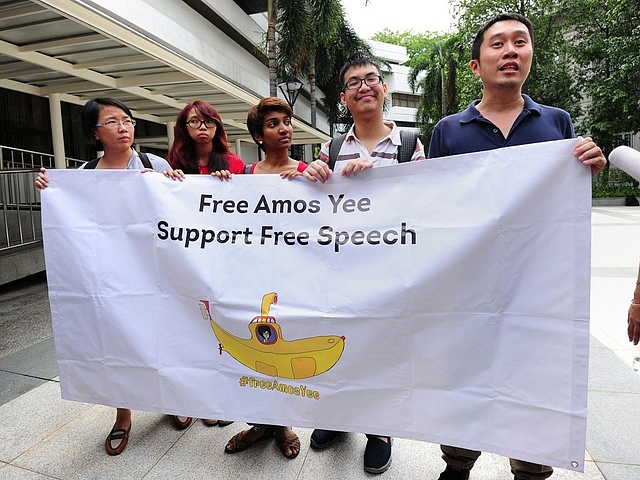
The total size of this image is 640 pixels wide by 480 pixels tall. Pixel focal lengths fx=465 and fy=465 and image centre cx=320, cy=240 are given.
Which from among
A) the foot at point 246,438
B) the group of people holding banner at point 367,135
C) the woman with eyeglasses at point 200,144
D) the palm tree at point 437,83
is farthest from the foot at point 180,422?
the palm tree at point 437,83

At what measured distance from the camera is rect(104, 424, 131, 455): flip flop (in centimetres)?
256

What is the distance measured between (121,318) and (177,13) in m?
13.0

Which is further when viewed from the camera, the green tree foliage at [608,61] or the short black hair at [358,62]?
the green tree foliage at [608,61]

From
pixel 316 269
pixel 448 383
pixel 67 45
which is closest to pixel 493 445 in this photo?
pixel 448 383

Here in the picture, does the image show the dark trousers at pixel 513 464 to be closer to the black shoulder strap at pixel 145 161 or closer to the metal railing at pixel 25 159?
the black shoulder strap at pixel 145 161

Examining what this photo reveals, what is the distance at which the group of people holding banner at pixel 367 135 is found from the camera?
1.95 metres

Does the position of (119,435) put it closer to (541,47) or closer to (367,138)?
(367,138)

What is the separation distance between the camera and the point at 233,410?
226 centimetres

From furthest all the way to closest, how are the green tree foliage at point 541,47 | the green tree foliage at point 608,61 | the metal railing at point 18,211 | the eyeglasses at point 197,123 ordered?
the green tree foliage at point 541,47
the green tree foliage at point 608,61
the metal railing at point 18,211
the eyeglasses at point 197,123

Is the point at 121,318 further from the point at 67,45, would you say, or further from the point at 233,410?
the point at 67,45

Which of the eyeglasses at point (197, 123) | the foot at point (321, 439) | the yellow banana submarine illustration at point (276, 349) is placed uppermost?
the eyeglasses at point (197, 123)

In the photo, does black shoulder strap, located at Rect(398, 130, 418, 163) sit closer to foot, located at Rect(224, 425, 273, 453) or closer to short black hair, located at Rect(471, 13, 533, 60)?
short black hair, located at Rect(471, 13, 533, 60)

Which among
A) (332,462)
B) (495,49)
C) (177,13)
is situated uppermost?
(177,13)

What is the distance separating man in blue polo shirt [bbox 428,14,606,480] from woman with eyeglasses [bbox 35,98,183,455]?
1.47m
